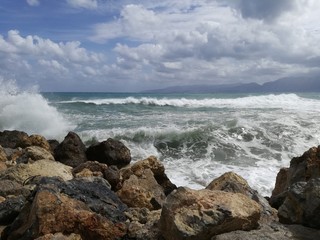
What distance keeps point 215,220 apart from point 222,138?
1181cm

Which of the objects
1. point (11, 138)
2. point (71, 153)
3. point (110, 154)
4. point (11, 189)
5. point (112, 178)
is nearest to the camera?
point (11, 189)

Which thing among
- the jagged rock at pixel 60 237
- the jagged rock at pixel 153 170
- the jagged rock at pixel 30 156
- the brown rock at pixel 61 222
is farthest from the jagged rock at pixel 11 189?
the jagged rock at pixel 30 156

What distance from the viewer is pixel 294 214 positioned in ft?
12.1

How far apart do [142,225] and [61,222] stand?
2.59 ft

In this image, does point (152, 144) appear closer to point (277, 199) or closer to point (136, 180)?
point (136, 180)

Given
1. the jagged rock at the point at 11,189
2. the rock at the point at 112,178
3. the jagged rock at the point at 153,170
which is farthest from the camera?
the jagged rock at the point at 153,170

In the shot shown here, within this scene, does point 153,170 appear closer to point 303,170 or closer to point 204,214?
point 303,170

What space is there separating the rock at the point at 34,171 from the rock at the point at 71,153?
8.66 feet

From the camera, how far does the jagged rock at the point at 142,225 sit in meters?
3.80

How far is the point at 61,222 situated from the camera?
3809 mm

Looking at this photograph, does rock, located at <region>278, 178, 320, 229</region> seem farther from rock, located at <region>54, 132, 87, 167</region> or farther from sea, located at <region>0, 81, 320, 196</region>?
rock, located at <region>54, 132, 87, 167</region>

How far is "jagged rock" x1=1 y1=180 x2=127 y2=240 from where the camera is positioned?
3.78m

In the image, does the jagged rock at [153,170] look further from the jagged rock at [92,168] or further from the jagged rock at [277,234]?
the jagged rock at [277,234]

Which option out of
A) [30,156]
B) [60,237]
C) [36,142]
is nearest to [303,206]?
[60,237]
